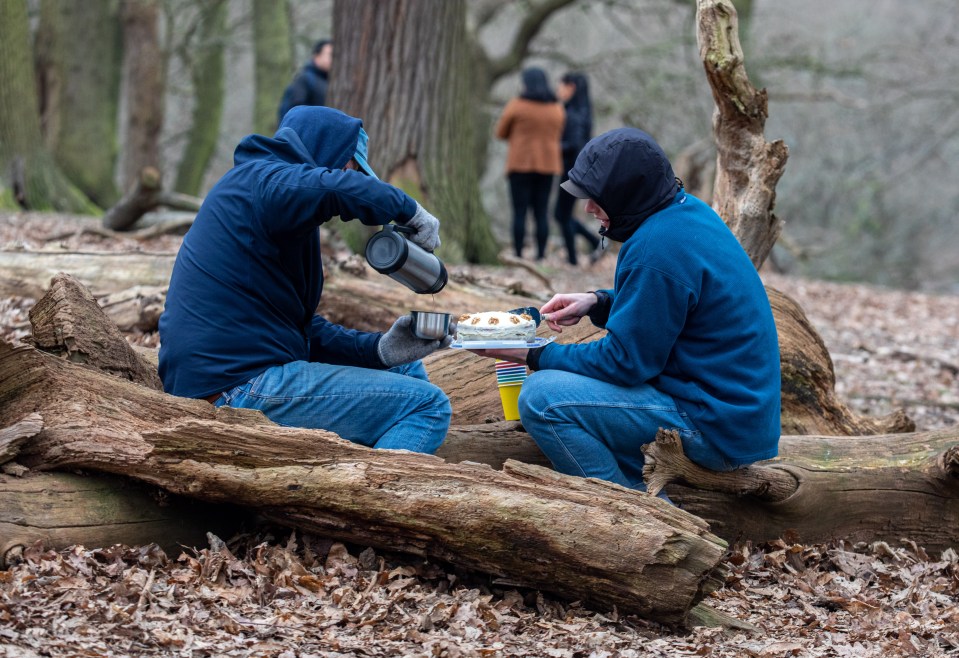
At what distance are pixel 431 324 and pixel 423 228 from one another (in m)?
0.44

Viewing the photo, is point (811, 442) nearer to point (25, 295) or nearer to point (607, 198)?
point (607, 198)

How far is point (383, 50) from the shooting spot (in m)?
8.09

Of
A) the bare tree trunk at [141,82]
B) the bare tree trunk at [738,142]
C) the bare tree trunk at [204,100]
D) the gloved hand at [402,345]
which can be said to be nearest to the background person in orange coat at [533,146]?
the bare tree trunk at [738,142]

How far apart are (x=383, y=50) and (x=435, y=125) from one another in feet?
2.41

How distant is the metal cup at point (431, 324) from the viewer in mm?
3980

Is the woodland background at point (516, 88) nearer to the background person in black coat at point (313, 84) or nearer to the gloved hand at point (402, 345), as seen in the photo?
the background person in black coat at point (313, 84)

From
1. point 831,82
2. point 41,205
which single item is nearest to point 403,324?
point 41,205

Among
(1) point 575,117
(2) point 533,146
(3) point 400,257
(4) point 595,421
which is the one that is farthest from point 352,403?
(1) point 575,117

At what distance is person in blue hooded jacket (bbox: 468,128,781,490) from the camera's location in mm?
3652

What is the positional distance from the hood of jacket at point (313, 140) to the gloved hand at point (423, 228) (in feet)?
1.24

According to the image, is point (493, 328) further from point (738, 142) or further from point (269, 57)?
point (269, 57)

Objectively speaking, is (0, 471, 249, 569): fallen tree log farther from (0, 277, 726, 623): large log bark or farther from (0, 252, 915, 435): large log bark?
(0, 252, 915, 435): large log bark

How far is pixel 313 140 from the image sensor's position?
12.5 feet

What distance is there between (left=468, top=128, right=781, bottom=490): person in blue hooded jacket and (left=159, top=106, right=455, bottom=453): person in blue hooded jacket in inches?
21.4
